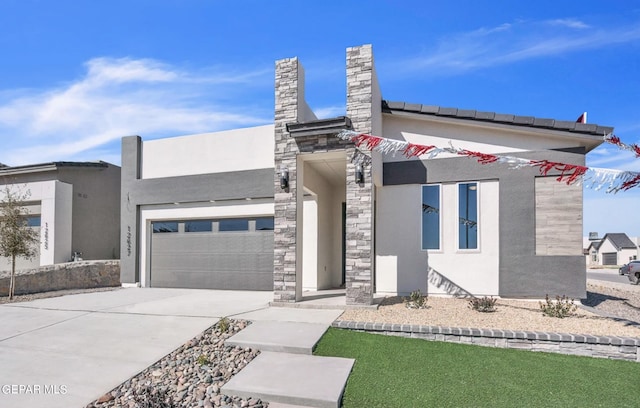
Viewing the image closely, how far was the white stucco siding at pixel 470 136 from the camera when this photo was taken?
922 cm

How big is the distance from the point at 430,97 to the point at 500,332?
6990 millimetres

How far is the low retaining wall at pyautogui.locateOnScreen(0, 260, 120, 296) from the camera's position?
1121 centimetres

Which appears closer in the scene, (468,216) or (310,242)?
(468,216)

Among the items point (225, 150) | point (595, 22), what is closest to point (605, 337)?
point (595, 22)

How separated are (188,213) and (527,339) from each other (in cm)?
1086

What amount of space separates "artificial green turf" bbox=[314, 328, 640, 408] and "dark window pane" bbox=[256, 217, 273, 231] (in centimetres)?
614

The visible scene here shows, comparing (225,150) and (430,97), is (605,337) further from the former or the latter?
(225,150)

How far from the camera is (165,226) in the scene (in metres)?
12.8

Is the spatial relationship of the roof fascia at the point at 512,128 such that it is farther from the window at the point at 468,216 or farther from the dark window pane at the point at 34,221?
the dark window pane at the point at 34,221

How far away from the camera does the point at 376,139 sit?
24.7ft

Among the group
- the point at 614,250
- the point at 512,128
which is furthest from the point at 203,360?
the point at 614,250

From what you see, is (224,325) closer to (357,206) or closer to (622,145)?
(357,206)

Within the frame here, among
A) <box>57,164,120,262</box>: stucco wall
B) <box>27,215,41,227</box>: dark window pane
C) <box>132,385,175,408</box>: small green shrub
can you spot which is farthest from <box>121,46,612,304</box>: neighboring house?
<box>27,215,41,227</box>: dark window pane

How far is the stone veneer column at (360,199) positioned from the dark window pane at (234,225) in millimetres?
5040
